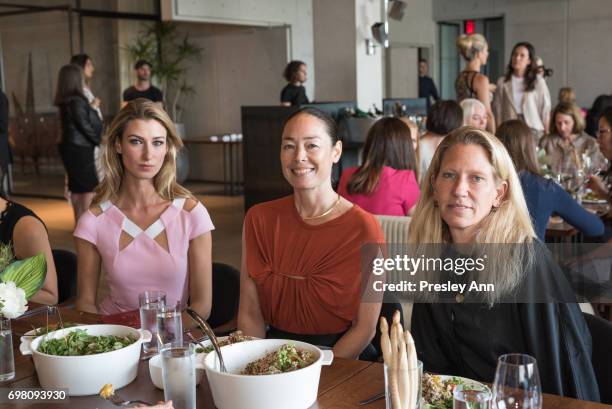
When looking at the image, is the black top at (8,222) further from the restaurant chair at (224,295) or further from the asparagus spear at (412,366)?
the asparagus spear at (412,366)

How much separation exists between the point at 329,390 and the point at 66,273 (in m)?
1.90

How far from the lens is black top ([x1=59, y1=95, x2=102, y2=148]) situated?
23.9 ft

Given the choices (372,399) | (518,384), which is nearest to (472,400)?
(518,384)

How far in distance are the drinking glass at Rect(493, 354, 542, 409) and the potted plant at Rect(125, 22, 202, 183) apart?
33.7 feet

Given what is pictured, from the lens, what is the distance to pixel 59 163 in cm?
1095

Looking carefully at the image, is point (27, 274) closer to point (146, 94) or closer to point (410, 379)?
point (410, 379)

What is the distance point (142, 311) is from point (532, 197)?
236 cm

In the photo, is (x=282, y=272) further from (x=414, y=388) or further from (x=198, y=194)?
(x=198, y=194)

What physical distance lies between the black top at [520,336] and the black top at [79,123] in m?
5.63

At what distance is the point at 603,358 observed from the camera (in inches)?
81.2

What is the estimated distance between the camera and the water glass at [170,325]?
2.04 metres

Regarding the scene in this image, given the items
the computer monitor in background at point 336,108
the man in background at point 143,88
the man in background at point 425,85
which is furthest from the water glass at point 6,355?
the man in background at point 425,85

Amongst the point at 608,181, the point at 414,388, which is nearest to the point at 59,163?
the point at 608,181

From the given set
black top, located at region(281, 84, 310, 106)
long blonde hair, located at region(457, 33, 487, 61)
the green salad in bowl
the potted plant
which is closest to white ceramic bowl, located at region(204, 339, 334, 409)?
the green salad in bowl
